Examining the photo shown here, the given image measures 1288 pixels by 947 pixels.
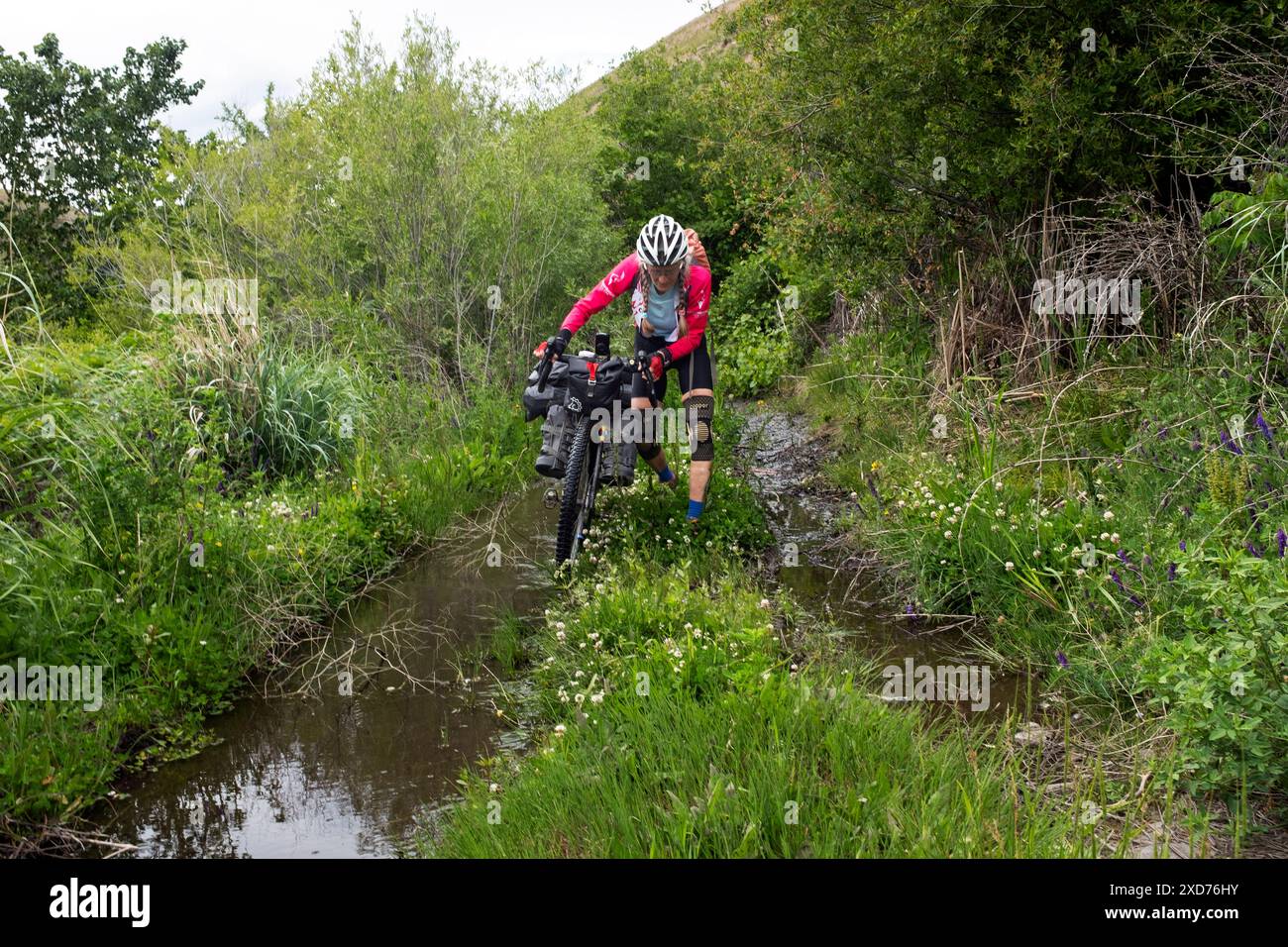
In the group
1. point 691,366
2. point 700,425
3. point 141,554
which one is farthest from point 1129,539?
point 141,554

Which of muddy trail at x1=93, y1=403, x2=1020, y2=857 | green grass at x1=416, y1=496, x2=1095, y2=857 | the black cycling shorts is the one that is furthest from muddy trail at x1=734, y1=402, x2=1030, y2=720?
the black cycling shorts

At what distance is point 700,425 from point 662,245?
49.7 inches

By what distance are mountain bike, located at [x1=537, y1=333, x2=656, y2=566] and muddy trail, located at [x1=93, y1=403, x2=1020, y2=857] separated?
46cm

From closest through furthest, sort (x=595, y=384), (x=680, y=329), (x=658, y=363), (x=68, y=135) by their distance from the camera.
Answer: (x=595, y=384) → (x=658, y=363) → (x=680, y=329) → (x=68, y=135)

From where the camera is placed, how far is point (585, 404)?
660 cm

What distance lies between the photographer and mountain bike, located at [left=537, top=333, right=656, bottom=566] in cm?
647

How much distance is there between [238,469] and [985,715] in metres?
5.71

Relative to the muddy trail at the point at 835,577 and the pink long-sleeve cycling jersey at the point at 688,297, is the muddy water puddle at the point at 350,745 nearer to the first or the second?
the muddy trail at the point at 835,577

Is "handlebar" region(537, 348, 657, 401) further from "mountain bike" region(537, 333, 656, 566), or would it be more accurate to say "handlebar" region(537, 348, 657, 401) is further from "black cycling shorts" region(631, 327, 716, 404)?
"black cycling shorts" region(631, 327, 716, 404)

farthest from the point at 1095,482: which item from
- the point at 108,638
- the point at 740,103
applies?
the point at 108,638

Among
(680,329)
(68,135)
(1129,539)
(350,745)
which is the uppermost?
(68,135)

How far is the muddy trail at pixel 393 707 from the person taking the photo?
13.1 ft

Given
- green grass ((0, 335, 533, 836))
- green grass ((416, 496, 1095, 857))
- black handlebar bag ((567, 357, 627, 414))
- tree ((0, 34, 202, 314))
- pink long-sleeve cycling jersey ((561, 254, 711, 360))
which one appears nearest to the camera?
green grass ((416, 496, 1095, 857))

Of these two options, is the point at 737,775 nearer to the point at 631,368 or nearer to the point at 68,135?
the point at 631,368
